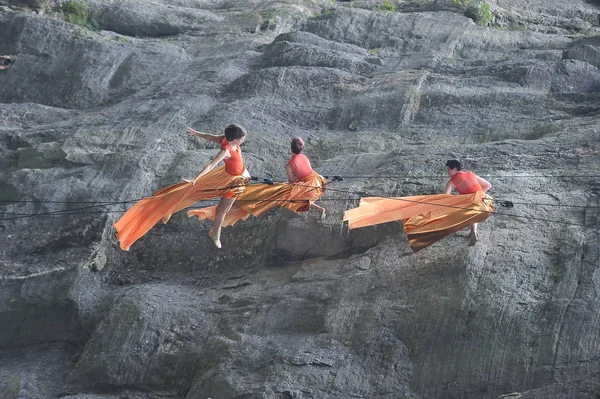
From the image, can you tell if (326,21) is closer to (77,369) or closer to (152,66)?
(152,66)

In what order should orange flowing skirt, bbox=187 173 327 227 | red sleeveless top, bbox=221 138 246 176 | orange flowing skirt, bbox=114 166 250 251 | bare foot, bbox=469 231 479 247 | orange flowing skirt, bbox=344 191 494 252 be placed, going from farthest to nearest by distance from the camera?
orange flowing skirt, bbox=187 173 327 227 → orange flowing skirt, bbox=114 166 250 251 → red sleeveless top, bbox=221 138 246 176 → bare foot, bbox=469 231 479 247 → orange flowing skirt, bbox=344 191 494 252

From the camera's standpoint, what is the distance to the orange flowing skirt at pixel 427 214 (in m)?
12.4

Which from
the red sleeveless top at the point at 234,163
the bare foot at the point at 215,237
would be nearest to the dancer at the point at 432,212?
the red sleeveless top at the point at 234,163

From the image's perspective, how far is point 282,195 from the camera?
13.3 meters

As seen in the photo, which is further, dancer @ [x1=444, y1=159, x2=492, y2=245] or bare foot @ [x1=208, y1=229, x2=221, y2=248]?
bare foot @ [x1=208, y1=229, x2=221, y2=248]

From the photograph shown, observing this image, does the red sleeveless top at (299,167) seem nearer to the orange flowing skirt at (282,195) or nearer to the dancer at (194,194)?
the orange flowing skirt at (282,195)

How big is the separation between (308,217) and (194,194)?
5.40ft

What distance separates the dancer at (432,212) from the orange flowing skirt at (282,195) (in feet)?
2.27

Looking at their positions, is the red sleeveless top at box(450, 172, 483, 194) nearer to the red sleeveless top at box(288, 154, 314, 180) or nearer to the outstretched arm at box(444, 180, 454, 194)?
the outstretched arm at box(444, 180, 454, 194)

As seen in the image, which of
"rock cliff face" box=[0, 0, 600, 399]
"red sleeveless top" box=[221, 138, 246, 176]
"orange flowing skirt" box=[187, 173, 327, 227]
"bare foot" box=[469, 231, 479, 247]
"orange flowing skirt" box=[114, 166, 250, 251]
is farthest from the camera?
"orange flowing skirt" box=[187, 173, 327, 227]

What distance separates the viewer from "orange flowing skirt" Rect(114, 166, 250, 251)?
13148mm

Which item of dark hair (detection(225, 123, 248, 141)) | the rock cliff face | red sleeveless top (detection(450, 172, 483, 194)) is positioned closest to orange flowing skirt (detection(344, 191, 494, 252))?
red sleeveless top (detection(450, 172, 483, 194))

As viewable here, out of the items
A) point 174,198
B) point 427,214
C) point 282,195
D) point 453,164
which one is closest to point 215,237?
point 174,198

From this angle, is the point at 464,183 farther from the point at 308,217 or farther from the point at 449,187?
the point at 308,217
